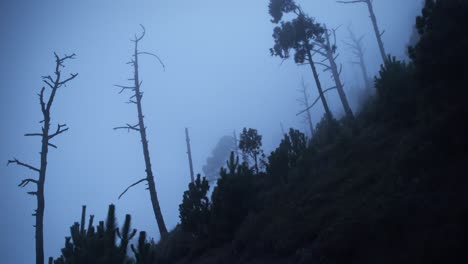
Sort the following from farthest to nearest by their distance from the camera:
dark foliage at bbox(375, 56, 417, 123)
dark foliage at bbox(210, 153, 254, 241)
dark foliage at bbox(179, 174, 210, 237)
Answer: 1. dark foliage at bbox(179, 174, 210, 237)
2. dark foliage at bbox(210, 153, 254, 241)
3. dark foliage at bbox(375, 56, 417, 123)

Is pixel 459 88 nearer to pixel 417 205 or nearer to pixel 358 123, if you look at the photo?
pixel 417 205

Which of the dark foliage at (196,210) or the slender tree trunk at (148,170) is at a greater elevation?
the slender tree trunk at (148,170)

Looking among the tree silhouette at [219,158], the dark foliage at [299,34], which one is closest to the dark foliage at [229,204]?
the dark foliage at [299,34]

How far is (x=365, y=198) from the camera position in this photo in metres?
6.24

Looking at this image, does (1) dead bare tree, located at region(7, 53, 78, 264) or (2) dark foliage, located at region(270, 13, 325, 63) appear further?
(2) dark foliage, located at region(270, 13, 325, 63)

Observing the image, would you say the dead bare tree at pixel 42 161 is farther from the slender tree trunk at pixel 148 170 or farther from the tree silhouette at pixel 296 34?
the tree silhouette at pixel 296 34

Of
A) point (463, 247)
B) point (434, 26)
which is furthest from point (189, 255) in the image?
point (434, 26)

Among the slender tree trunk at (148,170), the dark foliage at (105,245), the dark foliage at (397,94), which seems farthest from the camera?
the slender tree trunk at (148,170)

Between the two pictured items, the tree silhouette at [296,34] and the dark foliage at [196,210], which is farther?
the tree silhouette at [296,34]

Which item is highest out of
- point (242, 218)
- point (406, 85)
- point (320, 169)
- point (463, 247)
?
point (406, 85)

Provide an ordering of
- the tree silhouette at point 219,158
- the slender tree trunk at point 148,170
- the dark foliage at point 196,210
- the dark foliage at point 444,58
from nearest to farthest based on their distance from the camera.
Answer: the dark foliage at point 444,58
the dark foliage at point 196,210
the slender tree trunk at point 148,170
the tree silhouette at point 219,158

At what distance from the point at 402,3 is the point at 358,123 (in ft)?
380

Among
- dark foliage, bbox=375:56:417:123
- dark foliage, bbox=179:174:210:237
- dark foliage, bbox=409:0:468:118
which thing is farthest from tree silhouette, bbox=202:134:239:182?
dark foliage, bbox=409:0:468:118

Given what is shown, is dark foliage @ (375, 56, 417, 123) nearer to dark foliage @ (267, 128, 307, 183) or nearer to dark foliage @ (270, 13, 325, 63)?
dark foliage @ (267, 128, 307, 183)
